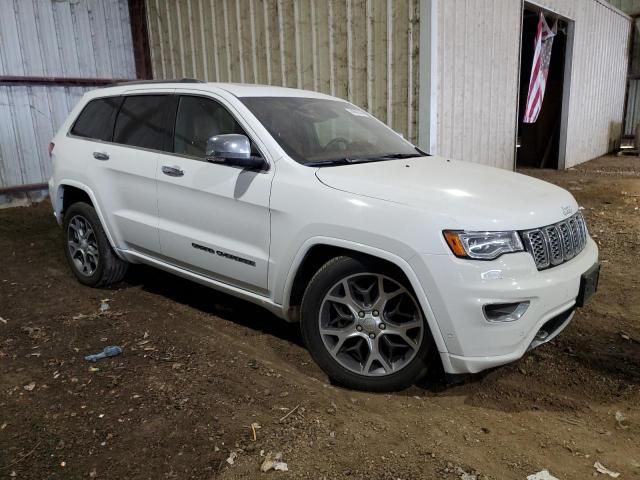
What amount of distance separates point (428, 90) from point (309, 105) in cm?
357

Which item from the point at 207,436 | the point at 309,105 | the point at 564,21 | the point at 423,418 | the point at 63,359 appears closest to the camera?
the point at 207,436

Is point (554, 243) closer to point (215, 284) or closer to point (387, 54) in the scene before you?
point (215, 284)

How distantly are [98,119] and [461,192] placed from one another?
3340mm

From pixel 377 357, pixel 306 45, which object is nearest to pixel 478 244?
pixel 377 357

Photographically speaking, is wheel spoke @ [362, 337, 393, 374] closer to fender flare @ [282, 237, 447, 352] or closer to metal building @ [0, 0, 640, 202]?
fender flare @ [282, 237, 447, 352]

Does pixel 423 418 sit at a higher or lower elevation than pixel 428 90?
lower

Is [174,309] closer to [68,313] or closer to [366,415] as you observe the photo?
[68,313]

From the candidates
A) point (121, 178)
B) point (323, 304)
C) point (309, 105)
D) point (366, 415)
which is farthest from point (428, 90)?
point (366, 415)

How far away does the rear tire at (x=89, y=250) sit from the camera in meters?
4.64

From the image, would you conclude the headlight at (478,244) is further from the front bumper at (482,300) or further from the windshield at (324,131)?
the windshield at (324,131)

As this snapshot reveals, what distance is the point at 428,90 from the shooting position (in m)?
7.17

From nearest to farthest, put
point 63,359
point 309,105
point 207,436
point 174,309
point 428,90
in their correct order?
point 207,436 → point 63,359 → point 309,105 → point 174,309 → point 428,90

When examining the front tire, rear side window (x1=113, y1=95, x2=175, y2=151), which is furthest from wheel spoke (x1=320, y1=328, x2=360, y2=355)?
rear side window (x1=113, y1=95, x2=175, y2=151)

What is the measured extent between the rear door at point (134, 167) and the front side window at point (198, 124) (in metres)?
0.12
